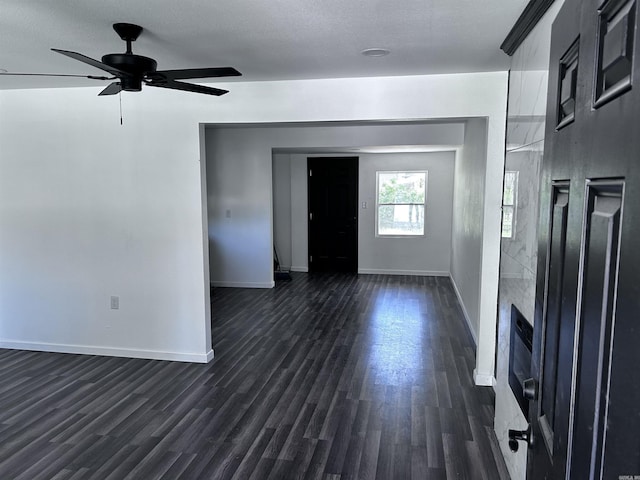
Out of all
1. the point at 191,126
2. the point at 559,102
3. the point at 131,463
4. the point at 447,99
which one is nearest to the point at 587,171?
the point at 559,102

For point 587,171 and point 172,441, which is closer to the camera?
point 587,171

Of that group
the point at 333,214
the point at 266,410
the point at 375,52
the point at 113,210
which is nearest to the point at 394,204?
the point at 333,214

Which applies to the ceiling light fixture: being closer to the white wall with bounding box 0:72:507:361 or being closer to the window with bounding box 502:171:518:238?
the white wall with bounding box 0:72:507:361

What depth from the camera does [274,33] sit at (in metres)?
2.51

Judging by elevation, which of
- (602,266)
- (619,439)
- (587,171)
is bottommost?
(619,439)

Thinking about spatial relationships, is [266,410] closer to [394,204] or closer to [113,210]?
[113,210]

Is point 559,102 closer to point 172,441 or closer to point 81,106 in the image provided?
point 172,441

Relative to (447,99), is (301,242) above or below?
below

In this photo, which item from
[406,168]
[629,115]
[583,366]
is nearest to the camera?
[629,115]

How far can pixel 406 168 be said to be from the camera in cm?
780

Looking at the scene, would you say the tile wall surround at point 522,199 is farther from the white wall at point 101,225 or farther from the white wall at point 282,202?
the white wall at point 282,202

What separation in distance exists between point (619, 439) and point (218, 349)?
13.4ft

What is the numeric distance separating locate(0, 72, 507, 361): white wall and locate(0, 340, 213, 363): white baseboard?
13mm

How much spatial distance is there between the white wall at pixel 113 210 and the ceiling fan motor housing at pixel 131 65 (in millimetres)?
1416
